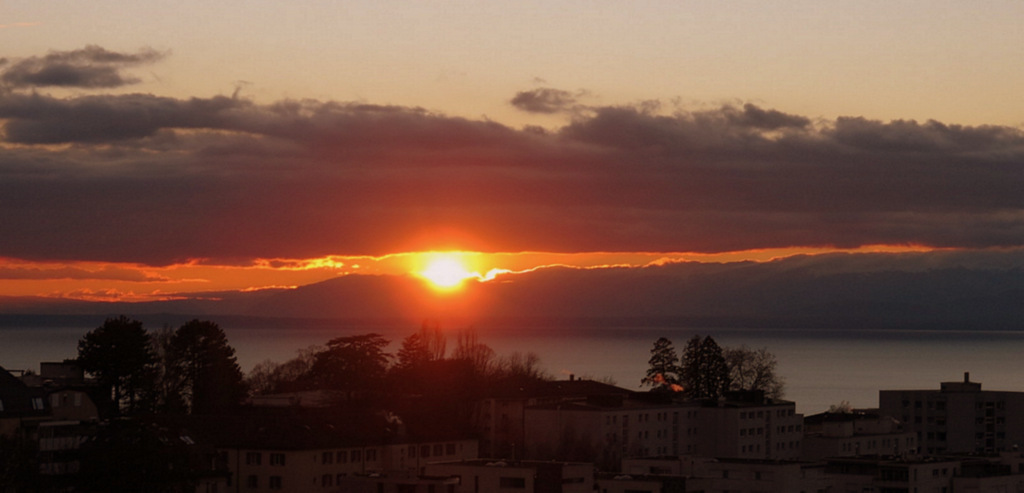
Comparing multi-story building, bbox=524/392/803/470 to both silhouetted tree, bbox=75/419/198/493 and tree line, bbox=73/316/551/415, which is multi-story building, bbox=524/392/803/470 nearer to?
tree line, bbox=73/316/551/415

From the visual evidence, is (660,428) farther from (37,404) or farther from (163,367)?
(37,404)

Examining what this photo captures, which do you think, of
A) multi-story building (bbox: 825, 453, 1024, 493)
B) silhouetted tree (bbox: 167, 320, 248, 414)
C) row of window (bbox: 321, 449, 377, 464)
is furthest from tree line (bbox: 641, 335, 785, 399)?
row of window (bbox: 321, 449, 377, 464)

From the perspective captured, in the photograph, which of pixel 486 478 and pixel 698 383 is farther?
pixel 698 383

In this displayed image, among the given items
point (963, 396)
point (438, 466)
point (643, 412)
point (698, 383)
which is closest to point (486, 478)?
point (438, 466)

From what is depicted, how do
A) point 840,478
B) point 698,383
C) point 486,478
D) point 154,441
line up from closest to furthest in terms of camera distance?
point 154,441 < point 486,478 < point 840,478 < point 698,383

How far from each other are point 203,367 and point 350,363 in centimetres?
1401

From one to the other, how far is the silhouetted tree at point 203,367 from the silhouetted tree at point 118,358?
25.5 ft

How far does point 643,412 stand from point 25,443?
158 feet

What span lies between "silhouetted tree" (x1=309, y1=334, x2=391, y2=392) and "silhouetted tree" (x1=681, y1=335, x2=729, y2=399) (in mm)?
26173

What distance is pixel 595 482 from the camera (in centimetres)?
6988

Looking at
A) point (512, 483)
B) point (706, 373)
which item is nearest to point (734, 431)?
point (706, 373)

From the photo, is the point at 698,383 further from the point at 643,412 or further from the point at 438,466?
the point at 438,466

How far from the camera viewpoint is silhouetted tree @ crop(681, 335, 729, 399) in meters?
125

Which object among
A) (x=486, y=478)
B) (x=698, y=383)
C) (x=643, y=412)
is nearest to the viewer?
(x=486, y=478)
